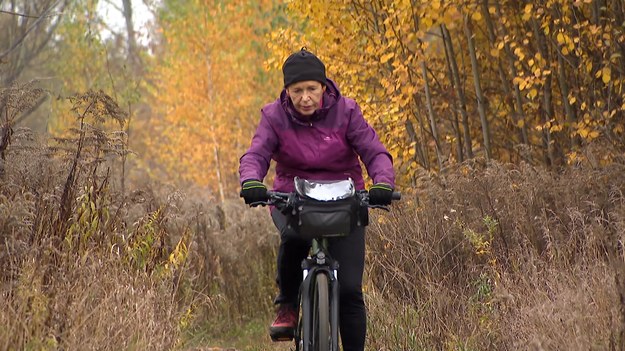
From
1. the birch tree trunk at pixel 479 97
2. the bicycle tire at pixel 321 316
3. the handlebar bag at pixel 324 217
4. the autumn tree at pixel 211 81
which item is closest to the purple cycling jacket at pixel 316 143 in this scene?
the handlebar bag at pixel 324 217

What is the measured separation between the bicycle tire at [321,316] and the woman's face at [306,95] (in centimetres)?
88

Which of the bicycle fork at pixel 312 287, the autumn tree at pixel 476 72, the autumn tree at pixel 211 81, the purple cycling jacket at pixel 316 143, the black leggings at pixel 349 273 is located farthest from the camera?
the autumn tree at pixel 211 81

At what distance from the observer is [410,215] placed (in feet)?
22.7

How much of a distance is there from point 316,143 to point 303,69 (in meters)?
0.39

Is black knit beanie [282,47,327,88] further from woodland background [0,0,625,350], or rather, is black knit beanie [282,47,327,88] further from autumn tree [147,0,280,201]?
autumn tree [147,0,280,201]

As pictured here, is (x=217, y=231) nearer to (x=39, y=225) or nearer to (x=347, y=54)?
(x=347, y=54)

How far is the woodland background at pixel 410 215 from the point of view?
4797 mm

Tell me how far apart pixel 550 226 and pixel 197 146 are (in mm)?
19216

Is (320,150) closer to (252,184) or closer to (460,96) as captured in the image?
(252,184)

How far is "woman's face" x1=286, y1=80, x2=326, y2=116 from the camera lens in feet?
15.9

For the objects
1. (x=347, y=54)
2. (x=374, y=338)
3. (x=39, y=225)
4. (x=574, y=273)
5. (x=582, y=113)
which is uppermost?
(x=347, y=54)

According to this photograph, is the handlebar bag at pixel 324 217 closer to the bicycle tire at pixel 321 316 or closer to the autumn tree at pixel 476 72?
the bicycle tire at pixel 321 316

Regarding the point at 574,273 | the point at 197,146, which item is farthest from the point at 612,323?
the point at 197,146

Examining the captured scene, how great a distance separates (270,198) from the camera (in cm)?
458
